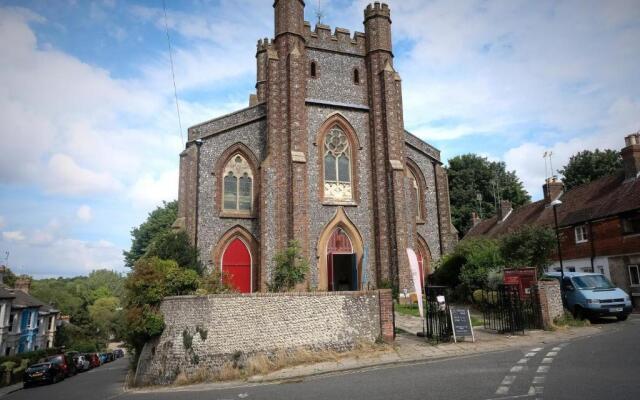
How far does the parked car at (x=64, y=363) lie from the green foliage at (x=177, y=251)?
13957mm

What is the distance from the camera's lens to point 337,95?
25172 mm

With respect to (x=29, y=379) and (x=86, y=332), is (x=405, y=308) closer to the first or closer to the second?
(x=29, y=379)

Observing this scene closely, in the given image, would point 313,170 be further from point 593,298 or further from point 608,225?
point 608,225

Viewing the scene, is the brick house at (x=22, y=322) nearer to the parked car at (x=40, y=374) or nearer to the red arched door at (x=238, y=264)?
the parked car at (x=40, y=374)

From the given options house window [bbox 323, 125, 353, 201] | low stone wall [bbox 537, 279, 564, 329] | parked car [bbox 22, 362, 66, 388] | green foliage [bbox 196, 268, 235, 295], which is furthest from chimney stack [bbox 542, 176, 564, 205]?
parked car [bbox 22, 362, 66, 388]

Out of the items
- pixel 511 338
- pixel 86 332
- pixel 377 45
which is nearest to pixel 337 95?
pixel 377 45

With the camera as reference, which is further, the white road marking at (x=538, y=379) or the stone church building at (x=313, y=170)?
the stone church building at (x=313, y=170)

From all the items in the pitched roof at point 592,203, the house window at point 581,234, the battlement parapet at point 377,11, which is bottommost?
the house window at point 581,234

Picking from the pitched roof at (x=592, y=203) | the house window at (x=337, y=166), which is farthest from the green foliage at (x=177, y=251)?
the pitched roof at (x=592, y=203)

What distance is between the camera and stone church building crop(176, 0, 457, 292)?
22391 mm

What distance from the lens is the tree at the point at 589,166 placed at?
137 feet

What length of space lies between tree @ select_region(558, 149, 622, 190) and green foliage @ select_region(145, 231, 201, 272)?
37283 mm

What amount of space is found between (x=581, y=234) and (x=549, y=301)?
13.1 metres

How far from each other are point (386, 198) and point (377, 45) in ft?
30.0
